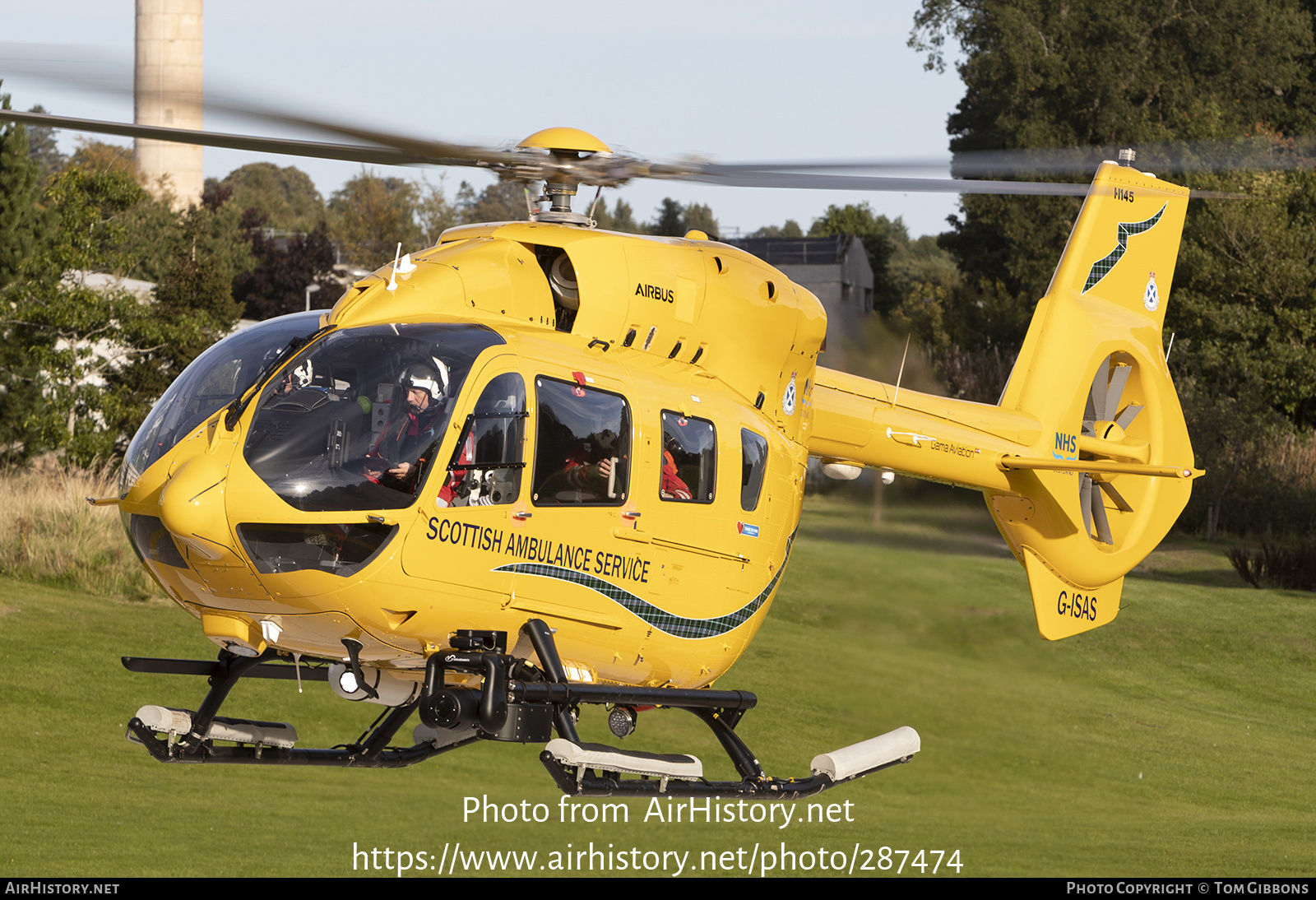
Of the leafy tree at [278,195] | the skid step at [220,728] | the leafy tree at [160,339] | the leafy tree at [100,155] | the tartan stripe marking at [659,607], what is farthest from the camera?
the leafy tree at [278,195]

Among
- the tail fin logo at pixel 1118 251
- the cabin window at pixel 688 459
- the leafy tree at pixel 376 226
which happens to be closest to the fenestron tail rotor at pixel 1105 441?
Result: the tail fin logo at pixel 1118 251

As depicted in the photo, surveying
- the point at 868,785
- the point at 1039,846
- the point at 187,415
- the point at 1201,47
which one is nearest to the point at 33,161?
the point at 868,785

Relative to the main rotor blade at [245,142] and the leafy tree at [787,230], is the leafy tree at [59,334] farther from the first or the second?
the leafy tree at [787,230]

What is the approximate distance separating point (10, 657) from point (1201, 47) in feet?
153

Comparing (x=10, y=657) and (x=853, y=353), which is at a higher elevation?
(x=853, y=353)

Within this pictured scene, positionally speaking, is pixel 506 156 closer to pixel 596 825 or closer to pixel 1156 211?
pixel 1156 211

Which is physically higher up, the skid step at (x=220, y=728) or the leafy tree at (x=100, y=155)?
the leafy tree at (x=100, y=155)

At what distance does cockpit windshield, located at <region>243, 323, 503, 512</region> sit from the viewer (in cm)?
753

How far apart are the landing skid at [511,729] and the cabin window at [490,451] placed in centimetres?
86

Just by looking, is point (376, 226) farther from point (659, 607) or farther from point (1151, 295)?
point (659, 607)

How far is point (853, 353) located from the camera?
974 inches

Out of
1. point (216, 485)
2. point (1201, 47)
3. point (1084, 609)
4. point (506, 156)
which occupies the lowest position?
point (1084, 609)

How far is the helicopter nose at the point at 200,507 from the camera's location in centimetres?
748

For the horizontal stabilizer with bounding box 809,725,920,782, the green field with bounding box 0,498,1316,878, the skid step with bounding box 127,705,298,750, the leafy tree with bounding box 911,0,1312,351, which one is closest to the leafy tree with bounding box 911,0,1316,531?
the leafy tree with bounding box 911,0,1312,351
